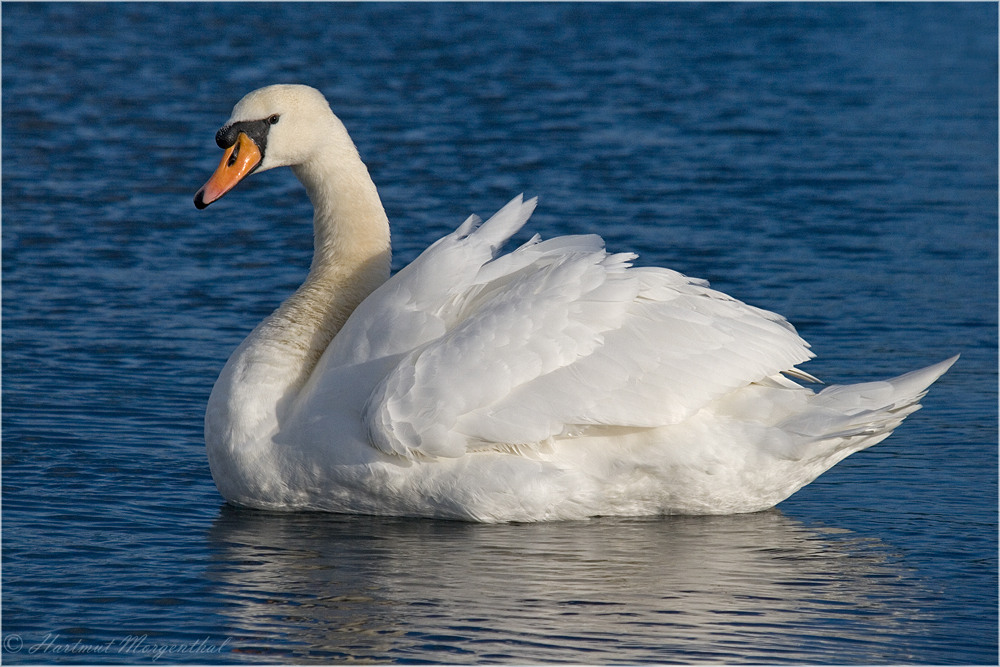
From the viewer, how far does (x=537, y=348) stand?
655cm

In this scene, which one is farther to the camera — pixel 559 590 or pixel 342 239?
pixel 342 239

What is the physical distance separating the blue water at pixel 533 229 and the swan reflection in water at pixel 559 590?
17 mm

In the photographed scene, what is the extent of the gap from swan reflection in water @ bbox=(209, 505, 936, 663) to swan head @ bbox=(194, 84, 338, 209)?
173cm

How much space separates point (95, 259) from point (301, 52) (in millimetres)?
9261

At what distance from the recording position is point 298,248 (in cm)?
1212

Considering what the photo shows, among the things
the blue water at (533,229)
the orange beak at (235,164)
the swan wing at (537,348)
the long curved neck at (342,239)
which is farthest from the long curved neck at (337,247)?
the blue water at (533,229)

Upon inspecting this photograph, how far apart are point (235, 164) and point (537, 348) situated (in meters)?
2.05

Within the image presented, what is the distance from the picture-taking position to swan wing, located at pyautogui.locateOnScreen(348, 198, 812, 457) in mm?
6531

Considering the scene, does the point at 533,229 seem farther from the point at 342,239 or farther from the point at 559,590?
the point at 559,590

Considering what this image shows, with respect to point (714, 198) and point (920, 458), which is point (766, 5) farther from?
point (920, 458)

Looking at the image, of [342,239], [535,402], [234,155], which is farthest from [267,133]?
[535,402]

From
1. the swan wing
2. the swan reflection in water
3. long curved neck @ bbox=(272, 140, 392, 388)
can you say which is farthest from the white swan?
long curved neck @ bbox=(272, 140, 392, 388)

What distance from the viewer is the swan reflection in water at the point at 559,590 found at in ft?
18.0

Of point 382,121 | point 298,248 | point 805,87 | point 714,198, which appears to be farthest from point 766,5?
point 298,248
